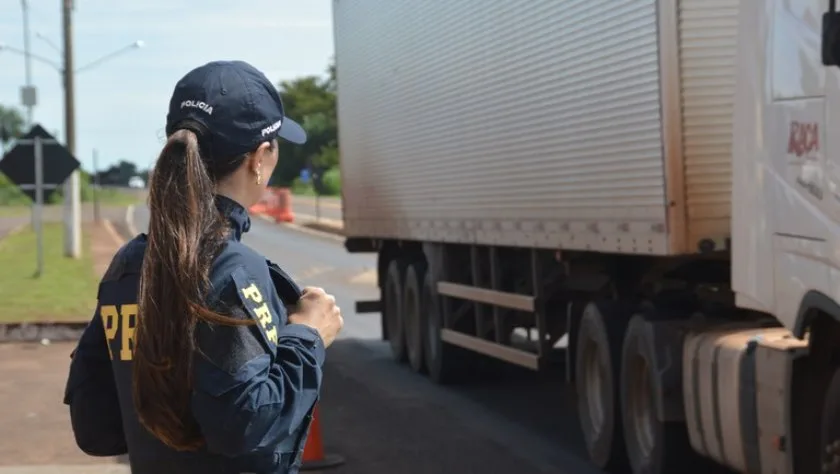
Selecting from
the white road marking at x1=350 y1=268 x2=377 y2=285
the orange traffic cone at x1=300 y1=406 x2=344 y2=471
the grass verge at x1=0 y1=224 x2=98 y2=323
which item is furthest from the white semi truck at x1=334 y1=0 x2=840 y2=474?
the white road marking at x1=350 y1=268 x2=377 y2=285

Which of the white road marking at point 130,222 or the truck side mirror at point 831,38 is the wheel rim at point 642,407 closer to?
the truck side mirror at point 831,38

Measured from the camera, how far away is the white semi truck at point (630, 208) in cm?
729

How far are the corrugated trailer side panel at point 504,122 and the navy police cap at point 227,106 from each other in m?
6.52

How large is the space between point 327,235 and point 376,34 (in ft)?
120

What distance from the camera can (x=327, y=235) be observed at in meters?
54.6

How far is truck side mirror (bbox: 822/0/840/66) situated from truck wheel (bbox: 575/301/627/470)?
488cm

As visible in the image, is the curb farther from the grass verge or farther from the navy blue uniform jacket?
the navy blue uniform jacket

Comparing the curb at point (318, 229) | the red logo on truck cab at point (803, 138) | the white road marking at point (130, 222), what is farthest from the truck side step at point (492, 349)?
the white road marking at point (130, 222)

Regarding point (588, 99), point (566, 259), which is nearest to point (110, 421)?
point (588, 99)

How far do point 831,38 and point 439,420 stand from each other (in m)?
8.00

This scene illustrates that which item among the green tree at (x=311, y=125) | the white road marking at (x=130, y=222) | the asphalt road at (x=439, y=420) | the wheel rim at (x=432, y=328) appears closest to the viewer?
the asphalt road at (x=439, y=420)

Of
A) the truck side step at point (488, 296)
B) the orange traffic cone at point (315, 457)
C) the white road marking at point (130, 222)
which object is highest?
the white road marking at point (130, 222)

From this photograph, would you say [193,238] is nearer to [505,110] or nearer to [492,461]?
[492,461]

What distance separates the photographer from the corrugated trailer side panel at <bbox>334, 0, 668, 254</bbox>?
1039cm
